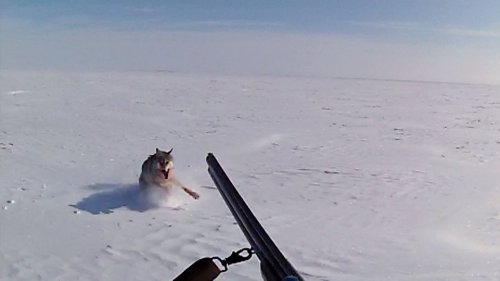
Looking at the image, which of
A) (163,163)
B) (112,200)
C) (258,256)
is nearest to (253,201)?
(163,163)

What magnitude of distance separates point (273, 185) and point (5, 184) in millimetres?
2826

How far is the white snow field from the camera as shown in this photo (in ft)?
12.5

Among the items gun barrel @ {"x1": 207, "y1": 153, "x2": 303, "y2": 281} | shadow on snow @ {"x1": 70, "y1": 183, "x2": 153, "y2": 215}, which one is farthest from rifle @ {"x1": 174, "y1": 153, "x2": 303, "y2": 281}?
shadow on snow @ {"x1": 70, "y1": 183, "x2": 153, "y2": 215}

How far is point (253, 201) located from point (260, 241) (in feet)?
→ 14.8

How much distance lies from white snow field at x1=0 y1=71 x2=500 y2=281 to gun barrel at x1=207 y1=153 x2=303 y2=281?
7.63ft

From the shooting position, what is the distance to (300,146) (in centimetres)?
957

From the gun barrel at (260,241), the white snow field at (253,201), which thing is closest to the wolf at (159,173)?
the white snow field at (253,201)

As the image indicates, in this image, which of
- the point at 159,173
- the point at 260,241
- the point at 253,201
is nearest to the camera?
the point at 260,241

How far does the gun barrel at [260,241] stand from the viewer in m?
0.92

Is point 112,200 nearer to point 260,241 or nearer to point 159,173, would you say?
point 159,173

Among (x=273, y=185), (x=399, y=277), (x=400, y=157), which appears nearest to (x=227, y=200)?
(x=399, y=277)

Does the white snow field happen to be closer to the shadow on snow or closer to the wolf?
the shadow on snow

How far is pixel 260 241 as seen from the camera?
1.02 meters

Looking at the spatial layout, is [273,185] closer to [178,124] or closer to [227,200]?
[227,200]
